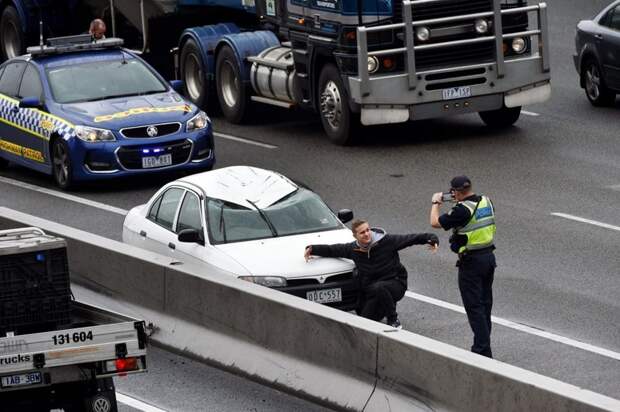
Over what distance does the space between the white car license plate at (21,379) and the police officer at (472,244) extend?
165 inches

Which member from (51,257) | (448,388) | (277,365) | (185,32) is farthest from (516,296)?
(185,32)

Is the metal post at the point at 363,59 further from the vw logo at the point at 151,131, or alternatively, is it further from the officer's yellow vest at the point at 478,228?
the officer's yellow vest at the point at 478,228

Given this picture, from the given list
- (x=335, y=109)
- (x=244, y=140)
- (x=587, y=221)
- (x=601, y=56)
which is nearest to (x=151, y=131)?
(x=335, y=109)

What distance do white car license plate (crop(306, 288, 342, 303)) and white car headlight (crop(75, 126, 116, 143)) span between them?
7.61m

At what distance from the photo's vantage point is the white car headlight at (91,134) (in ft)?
71.4

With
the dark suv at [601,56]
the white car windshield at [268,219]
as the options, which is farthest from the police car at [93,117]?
the dark suv at [601,56]

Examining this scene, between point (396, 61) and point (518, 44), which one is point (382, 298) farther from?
point (518, 44)

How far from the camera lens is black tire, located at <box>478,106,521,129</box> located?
24.9 meters

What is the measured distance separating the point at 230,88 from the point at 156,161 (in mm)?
5519

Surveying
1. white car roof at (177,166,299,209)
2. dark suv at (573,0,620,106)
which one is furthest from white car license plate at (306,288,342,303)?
dark suv at (573,0,620,106)

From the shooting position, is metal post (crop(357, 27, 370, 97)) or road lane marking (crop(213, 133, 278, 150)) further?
road lane marking (crop(213, 133, 278, 150))

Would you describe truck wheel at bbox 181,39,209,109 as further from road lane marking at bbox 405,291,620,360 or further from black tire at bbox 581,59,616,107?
road lane marking at bbox 405,291,620,360

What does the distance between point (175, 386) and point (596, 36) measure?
543 inches

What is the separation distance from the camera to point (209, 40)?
27.4 metres
